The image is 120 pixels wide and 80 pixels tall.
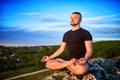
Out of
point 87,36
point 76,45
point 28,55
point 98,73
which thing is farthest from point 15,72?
point 87,36

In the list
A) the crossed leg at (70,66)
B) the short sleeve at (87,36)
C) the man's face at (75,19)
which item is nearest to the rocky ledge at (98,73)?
the crossed leg at (70,66)

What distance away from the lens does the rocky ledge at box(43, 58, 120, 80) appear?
129 inches

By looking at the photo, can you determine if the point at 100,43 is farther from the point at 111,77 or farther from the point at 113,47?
the point at 111,77

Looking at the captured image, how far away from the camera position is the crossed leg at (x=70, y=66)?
3.09m

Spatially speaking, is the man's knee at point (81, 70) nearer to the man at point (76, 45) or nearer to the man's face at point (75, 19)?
the man at point (76, 45)

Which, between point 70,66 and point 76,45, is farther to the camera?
point 76,45

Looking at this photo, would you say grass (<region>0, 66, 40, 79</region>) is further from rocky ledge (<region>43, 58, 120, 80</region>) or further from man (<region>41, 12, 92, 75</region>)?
man (<region>41, 12, 92, 75</region>)

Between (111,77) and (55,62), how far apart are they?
1038 mm

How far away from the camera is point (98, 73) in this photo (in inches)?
142

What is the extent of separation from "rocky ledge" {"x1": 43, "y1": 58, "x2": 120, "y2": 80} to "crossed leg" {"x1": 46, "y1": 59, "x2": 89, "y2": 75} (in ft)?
0.32

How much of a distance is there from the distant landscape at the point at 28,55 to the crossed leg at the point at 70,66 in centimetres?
330

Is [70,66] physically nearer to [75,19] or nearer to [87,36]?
[87,36]

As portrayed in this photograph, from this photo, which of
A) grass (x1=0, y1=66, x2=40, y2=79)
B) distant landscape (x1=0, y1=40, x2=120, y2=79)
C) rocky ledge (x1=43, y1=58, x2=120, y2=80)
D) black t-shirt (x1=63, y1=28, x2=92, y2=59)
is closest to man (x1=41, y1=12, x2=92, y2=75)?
black t-shirt (x1=63, y1=28, x2=92, y2=59)

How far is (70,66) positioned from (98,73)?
60 centimetres
